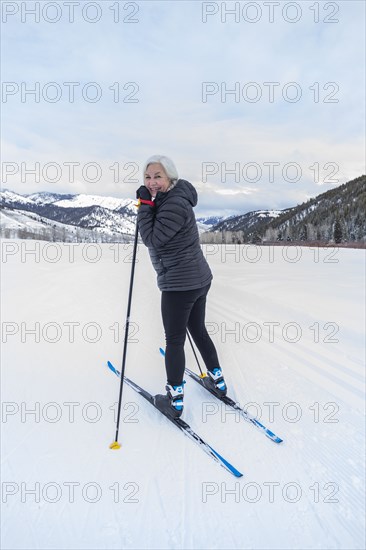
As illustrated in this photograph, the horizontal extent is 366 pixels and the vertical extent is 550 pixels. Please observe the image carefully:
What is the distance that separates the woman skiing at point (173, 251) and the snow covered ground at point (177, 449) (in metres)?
0.60

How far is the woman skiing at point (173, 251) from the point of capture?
257cm

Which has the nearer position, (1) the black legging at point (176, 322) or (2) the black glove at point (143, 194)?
(2) the black glove at point (143, 194)

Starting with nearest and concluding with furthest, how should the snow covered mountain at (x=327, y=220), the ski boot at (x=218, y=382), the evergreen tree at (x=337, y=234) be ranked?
the ski boot at (x=218, y=382)
the evergreen tree at (x=337, y=234)
the snow covered mountain at (x=327, y=220)

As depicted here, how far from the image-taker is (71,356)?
432 centimetres

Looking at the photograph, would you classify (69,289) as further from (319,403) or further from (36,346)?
(319,403)

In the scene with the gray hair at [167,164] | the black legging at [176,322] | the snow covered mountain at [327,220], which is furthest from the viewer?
the snow covered mountain at [327,220]

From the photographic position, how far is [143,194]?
266 cm

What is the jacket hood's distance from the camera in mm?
2619

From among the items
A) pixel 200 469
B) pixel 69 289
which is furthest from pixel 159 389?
pixel 69 289

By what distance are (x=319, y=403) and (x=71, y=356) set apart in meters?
3.12

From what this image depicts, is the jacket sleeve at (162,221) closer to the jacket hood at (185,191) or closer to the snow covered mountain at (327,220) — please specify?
the jacket hood at (185,191)

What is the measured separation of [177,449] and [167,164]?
2.34 m

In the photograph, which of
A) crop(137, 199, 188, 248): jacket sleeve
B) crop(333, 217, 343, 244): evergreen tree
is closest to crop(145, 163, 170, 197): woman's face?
crop(137, 199, 188, 248): jacket sleeve

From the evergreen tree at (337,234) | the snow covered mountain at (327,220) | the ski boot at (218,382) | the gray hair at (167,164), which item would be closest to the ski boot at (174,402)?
the ski boot at (218,382)
